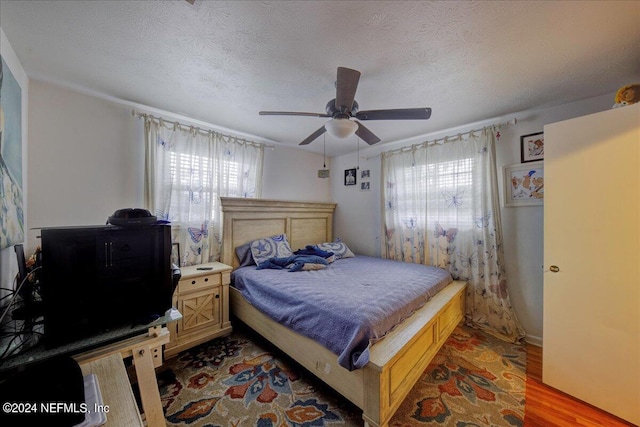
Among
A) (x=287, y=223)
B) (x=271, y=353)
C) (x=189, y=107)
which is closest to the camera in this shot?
(x=271, y=353)

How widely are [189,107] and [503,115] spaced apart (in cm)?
323

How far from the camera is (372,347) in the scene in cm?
143

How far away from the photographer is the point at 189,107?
229 cm

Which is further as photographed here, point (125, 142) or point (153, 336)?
point (125, 142)

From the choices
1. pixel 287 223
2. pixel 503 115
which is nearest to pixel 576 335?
pixel 503 115

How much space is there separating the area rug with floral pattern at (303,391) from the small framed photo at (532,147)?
1872 millimetres

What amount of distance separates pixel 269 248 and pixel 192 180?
1176 mm

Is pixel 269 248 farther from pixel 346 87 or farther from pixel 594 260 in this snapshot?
pixel 594 260

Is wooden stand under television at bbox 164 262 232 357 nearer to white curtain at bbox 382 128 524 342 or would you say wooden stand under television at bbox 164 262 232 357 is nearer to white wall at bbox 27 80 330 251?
white wall at bbox 27 80 330 251

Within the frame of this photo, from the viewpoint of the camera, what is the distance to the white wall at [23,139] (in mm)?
1369

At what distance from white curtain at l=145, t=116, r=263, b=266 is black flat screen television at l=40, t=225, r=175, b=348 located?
1338mm

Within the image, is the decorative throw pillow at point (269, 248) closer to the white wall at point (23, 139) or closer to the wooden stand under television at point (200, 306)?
the wooden stand under television at point (200, 306)

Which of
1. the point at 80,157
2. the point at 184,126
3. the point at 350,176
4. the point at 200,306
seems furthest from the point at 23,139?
the point at 350,176

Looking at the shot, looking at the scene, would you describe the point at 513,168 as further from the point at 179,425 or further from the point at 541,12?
the point at 179,425
